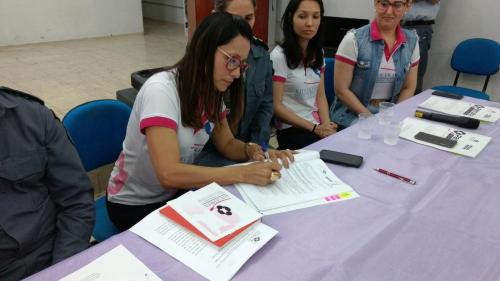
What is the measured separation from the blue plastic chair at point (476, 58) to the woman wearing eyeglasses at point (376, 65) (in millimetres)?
1067

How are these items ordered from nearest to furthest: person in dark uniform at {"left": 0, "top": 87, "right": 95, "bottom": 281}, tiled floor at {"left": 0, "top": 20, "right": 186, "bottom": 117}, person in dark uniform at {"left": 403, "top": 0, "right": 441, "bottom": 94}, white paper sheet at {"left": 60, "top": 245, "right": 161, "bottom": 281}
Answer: white paper sheet at {"left": 60, "top": 245, "right": 161, "bottom": 281}, person in dark uniform at {"left": 0, "top": 87, "right": 95, "bottom": 281}, person in dark uniform at {"left": 403, "top": 0, "right": 441, "bottom": 94}, tiled floor at {"left": 0, "top": 20, "right": 186, "bottom": 117}

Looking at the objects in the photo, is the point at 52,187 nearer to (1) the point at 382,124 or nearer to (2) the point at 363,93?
(1) the point at 382,124

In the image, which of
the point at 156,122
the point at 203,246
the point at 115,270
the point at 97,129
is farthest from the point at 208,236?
the point at 97,129

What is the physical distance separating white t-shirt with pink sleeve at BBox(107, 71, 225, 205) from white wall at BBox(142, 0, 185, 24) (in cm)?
784

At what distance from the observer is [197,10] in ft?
13.2

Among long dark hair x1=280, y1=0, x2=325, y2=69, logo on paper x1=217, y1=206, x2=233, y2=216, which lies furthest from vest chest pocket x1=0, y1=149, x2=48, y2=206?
long dark hair x1=280, y1=0, x2=325, y2=69

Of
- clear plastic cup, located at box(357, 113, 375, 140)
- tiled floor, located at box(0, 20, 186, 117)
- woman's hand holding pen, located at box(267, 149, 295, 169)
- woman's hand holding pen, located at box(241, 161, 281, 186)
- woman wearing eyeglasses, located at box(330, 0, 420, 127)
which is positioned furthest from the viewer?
tiled floor, located at box(0, 20, 186, 117)

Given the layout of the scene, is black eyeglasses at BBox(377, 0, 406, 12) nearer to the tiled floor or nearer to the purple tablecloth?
the purple tablecloth

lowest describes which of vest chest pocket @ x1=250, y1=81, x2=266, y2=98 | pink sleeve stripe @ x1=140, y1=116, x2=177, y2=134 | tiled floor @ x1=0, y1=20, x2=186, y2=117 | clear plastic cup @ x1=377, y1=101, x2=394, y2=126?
tiled floor @ x1=0, y1=20, x2=186, y2=117

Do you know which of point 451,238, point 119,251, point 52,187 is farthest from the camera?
point 52,187

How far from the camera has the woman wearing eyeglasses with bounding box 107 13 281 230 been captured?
47.6 inches

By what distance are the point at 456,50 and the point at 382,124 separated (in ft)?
7.56

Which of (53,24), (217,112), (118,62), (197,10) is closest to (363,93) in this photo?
(217,112)

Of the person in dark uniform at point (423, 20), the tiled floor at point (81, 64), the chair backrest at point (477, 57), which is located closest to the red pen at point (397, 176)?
the person in dark uniform at point (423, 20)
